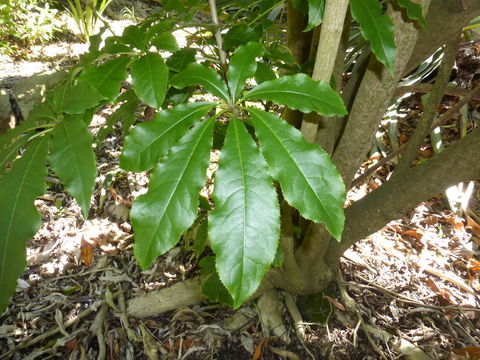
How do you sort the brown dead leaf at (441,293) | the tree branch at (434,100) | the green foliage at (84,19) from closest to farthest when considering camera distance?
the tree branch at (434,100) < the brown dead leaf at (441,293) < the green foliage at (84,19)

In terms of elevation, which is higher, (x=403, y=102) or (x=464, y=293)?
(x=403, y=102)

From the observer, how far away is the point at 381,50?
0.63m

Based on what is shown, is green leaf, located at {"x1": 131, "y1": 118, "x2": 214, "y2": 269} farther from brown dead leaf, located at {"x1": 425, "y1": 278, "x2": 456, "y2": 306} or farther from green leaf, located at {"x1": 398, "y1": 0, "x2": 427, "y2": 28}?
brown dead leaf, located at {"x1": 425, "y1": 278, "x2": 456, "y2": 306}

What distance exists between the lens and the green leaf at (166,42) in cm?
Answer: 65

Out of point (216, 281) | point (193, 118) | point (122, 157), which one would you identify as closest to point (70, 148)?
point (122, 157)

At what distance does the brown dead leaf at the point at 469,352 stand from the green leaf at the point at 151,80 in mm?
1417

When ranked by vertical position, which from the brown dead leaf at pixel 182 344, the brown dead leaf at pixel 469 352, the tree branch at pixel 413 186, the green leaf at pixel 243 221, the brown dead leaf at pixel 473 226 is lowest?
the brown dead leaf at pixel 469 352

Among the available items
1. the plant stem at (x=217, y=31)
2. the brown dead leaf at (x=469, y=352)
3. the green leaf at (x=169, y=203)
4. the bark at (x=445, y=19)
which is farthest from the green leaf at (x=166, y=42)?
the brown dead leaf at (x=469, y=352)

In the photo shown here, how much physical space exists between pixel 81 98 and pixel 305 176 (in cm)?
39

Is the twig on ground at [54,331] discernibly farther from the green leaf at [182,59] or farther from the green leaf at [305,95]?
the green leaf at [305,95]

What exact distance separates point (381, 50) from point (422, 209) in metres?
1.60

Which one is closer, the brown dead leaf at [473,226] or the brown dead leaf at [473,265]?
the brown dead leaf at [473,265]

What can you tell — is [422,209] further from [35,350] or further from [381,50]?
[35,350]

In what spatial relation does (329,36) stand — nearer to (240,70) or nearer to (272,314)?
(240,70)
